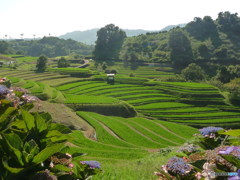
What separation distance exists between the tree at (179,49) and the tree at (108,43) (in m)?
21.1

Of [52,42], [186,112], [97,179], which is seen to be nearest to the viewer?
[97,179]

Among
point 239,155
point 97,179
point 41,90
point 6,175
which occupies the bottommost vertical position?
point 41,90

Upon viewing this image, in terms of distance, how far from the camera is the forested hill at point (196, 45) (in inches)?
3374

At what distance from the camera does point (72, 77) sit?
58625mm

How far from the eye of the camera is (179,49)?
86000mm

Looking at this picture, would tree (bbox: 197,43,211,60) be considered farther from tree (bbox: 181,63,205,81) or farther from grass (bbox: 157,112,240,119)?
grass (bbox: 157,112,240,119)

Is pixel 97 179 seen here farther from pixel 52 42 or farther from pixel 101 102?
pixel 52 42

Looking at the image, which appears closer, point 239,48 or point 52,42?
point 239,48

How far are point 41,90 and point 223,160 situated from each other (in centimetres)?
3737

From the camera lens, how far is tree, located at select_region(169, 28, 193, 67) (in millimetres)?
82250

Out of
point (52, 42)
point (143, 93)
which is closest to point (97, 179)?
point (143, 93)

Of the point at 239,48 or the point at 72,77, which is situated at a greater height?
the point at 239,48

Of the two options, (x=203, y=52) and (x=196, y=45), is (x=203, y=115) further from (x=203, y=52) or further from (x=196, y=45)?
(x=196, y=45)

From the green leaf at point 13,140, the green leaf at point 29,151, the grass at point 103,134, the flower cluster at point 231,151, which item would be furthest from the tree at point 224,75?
the green leaf at point 13,140
